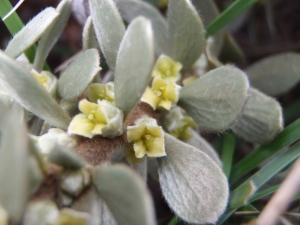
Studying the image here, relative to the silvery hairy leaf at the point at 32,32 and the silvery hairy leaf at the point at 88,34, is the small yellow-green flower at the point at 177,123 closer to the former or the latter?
the silvery hairy leaf at the point at 88,34

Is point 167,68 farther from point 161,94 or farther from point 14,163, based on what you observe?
point 14,163

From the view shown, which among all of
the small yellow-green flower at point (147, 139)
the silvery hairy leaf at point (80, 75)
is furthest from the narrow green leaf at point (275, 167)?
the silvery hairy leaf at point (80, 75)

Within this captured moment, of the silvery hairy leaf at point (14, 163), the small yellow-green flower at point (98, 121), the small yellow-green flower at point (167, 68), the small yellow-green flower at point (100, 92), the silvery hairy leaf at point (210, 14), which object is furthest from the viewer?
the silvery hairy leaf at point (210, 14)

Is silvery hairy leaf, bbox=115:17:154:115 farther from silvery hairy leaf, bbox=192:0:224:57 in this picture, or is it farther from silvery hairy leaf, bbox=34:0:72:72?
silvery hairy leaf, bbox=192:0:224:57

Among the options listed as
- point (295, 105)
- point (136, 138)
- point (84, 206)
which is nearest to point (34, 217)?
point (84, 206)

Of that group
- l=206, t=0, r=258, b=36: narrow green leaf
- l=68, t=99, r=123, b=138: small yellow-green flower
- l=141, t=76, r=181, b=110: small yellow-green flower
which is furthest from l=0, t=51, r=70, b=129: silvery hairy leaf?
l=206, t=0, r=258, b=36: narrow green leaf

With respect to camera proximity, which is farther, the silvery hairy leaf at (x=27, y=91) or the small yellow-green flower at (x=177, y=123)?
the small yellow-green flower at (x=177, y=123)

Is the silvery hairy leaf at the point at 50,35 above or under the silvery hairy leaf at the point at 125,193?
above
